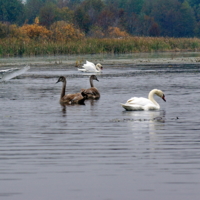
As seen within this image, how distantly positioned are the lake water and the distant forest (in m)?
61.3

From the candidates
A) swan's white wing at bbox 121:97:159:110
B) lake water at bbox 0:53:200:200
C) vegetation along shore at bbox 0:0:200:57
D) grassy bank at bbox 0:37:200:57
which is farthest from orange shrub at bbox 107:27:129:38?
swan's white wing at bbox 121:97:159:110

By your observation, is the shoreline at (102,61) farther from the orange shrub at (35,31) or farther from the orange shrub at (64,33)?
the orange shrub at (35,31)

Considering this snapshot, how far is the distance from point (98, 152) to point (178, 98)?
28.5 ft

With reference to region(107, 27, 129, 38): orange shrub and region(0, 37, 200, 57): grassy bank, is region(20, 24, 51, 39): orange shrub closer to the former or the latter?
region(0, 37, 200, 57): grassy bank

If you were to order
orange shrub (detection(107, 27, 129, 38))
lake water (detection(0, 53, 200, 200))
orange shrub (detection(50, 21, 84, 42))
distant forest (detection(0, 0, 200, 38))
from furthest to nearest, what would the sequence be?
distant forest (detection(0, 0, 200, 38)), orange shrub (detection(107, 27, 129, 38)), orange shrub (detection(50, 21, 84, 42)), lake water (detection(0, 53, 200, 200))

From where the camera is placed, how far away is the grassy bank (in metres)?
48.0

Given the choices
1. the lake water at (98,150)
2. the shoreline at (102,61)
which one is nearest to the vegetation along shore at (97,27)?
the shoreline at (102,61)

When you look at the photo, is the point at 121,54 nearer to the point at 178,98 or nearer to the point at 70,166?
the point at 178,98

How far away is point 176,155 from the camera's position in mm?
8773

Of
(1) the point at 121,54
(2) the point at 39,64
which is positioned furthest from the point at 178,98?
(1) the point at 121,54

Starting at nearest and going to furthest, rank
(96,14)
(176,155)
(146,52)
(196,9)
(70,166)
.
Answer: (70,166)
(176,155)
(146,52)
(96,14)
(196,9)

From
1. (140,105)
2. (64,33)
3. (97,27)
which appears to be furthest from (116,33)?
(140,105)

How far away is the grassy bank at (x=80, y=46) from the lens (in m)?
Answer: 48.0

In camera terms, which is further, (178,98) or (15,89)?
(15,89)
